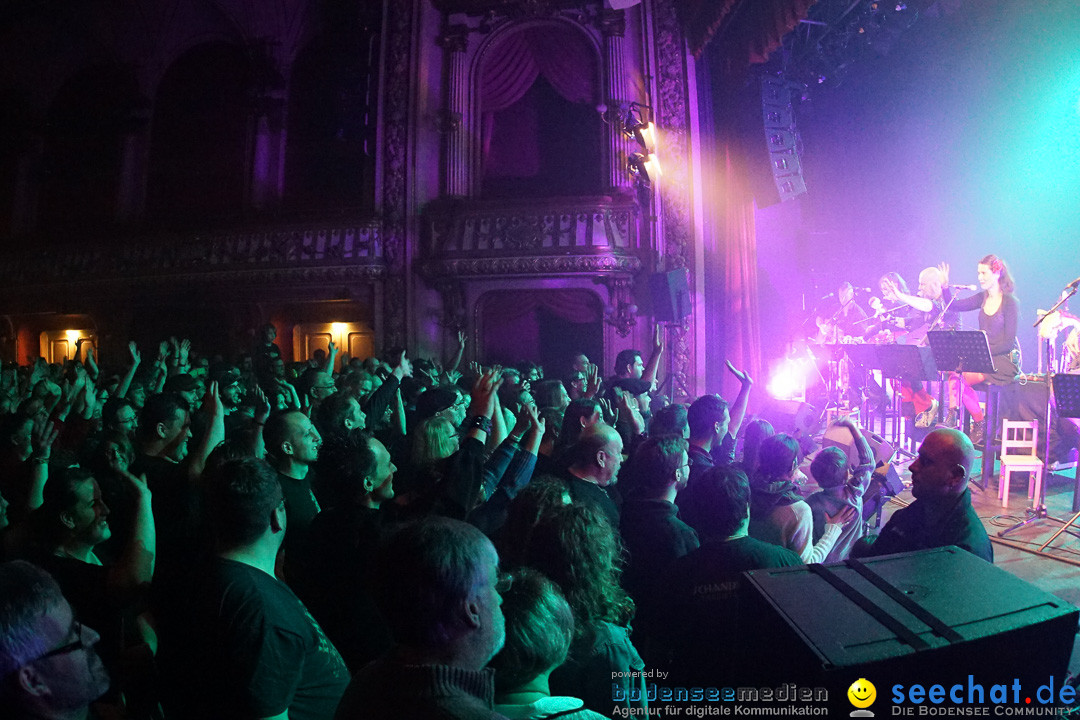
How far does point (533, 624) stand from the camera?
1.40 m

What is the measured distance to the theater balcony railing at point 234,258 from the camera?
11.6 metres

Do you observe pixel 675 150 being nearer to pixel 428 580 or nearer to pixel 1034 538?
pixel 1034 538

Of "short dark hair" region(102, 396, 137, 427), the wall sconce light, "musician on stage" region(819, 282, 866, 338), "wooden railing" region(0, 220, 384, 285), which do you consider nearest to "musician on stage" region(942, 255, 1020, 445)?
"musician on stage" region(819, 282, 866, 338)

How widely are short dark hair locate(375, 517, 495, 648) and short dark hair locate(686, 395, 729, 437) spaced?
8.71 feet

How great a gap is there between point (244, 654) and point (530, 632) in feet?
2.40

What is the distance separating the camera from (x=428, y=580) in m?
1.22

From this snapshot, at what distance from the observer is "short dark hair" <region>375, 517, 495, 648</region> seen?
1.21 meters

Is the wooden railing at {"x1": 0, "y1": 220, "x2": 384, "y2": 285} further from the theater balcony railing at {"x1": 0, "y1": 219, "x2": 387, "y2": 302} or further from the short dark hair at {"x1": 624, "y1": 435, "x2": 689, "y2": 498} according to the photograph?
the short dark hair at {"x1": 624, "y1": 435, "x2": 689, "y2": 498}

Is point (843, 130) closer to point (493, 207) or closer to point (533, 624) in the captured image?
point (493, 207)

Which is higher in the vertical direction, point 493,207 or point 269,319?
point 493,207

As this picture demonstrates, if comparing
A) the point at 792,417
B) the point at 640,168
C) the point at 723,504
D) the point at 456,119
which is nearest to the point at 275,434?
the point at 723,504

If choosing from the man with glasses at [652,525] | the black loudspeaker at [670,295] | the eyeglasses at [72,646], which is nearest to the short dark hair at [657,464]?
the man with glasses at [652,525]

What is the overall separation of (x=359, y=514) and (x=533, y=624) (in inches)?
43.9

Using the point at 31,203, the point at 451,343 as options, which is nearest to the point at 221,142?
the point at 31,203
